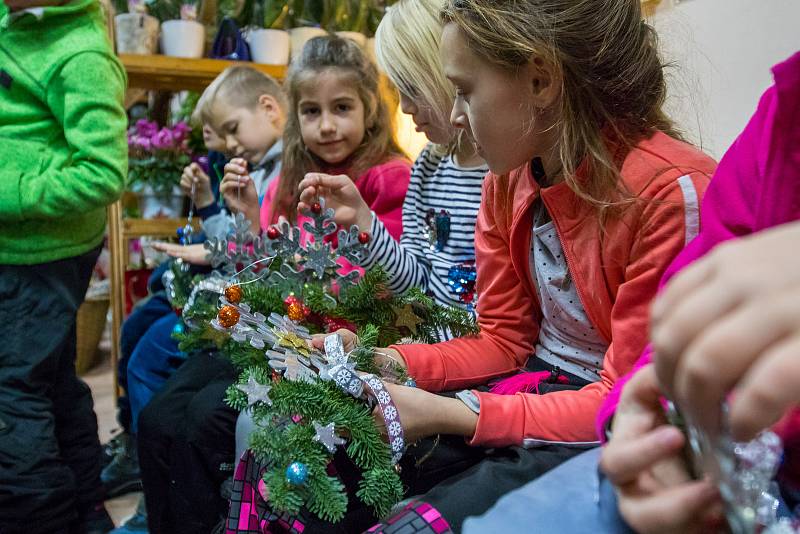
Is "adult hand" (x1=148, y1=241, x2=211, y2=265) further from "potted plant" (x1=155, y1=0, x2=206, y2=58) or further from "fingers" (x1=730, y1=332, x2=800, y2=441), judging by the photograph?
"fingers" (x1=730, y1=332, x2=800, y2=441)

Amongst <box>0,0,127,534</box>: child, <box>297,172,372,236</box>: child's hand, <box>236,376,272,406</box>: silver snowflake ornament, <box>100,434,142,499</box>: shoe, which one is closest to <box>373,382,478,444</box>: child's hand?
<box>236,376,272,406</box>: silver snowflake ornament

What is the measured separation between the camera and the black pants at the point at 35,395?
1387 millimetres

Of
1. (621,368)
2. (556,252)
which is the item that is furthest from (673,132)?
(621,368)

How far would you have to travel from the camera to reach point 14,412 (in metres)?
1.41

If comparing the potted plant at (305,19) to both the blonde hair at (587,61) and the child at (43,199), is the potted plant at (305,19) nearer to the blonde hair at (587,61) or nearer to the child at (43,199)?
the child at (43,199)

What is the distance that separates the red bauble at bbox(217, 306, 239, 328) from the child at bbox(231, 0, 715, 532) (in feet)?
0.67

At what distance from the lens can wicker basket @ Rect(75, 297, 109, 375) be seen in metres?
2.97

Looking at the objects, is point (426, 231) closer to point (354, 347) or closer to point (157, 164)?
point (354, 347)

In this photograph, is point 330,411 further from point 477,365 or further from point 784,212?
point 784,212

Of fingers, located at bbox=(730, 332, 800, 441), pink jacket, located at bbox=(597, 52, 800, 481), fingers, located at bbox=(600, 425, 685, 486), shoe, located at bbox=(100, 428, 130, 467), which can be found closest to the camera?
fingers, located at bbox=(730, 332, 800, 441)

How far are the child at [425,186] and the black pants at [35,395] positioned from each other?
68cm

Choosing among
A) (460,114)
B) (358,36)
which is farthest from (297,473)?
(358,36)

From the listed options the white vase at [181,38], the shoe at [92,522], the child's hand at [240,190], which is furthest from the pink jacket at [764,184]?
the white vase at [181,38]

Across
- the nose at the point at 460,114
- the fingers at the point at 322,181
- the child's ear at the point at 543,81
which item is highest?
the child's ear at the point at 543,81
